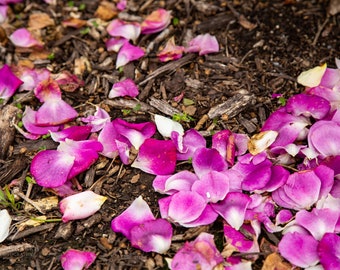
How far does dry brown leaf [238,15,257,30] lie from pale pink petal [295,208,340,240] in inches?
30.2

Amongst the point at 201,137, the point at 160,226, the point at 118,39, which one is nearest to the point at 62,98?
the point at 118,39

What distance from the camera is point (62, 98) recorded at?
181cm

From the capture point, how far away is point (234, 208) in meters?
A: 1.45

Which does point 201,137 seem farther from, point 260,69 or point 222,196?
point 260,69

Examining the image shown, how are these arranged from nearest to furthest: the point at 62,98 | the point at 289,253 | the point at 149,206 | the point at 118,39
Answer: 1. the point at 289,253
2. the point at 149,206
3. the point at 62,98
4. the point at 118,39

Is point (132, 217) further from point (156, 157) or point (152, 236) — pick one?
point (156, 157)

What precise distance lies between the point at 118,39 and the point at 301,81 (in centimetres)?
63

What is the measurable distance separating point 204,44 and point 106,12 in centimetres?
41

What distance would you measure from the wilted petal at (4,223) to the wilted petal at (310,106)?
838 millimetres

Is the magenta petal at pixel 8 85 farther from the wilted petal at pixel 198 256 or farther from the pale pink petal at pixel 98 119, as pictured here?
the wilted petal at pixel 198 256

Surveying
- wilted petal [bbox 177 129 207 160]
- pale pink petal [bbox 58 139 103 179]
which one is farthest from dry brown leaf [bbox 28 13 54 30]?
wilted petal [bbox 177 129 207 160]

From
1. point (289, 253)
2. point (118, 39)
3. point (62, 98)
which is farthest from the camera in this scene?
point (118, 39)

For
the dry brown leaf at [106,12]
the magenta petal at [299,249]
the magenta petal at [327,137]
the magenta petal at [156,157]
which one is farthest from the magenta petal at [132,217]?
the dry brown leaf at [106,12]

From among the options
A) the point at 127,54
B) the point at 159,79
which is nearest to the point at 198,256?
the point at 159,79
